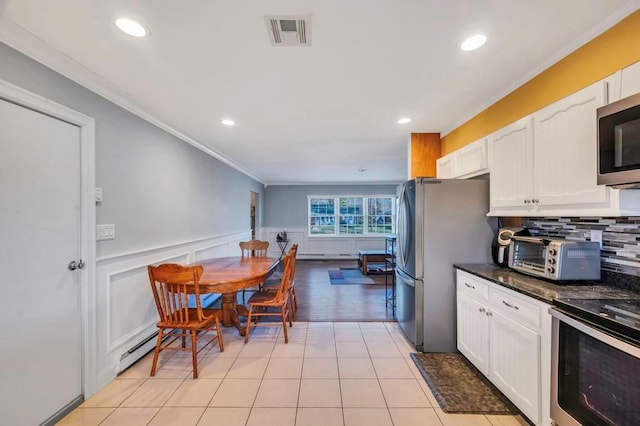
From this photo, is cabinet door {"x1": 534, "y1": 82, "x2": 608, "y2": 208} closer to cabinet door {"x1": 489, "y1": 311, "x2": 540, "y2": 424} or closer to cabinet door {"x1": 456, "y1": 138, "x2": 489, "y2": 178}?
cabinet door {"x1": 456, "y1": 138, "x2": 489, "y2": 178}

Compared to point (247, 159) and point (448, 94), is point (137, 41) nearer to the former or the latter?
point (448, 94)

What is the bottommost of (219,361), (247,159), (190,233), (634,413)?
(219,361)

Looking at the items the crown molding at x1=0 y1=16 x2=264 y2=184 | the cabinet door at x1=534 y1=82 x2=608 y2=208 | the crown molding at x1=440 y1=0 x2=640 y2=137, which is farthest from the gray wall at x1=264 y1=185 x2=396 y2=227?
the cabinet door at x1=534 y1=82 x2=608 y2=208

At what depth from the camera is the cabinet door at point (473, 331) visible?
6.68 feet

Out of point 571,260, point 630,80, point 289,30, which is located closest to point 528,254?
point 571,260

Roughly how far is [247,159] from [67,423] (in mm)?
3947

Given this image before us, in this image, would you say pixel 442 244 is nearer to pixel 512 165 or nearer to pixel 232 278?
pixel 512 165

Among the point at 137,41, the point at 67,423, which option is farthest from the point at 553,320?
the point at 67,423

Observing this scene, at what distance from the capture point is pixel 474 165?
2596 mm

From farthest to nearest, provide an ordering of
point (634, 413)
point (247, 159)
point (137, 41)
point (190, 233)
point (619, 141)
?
point (247, 159) → point (190, 233) → point (137, 41) → point (619, 141) → point (634, 413)

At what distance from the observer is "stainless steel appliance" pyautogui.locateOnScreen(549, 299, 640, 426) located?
1074 millimetres

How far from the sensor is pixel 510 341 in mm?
1758

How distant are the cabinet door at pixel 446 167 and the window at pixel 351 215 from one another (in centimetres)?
500

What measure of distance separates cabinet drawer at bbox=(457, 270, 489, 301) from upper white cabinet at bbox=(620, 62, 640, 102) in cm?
137
